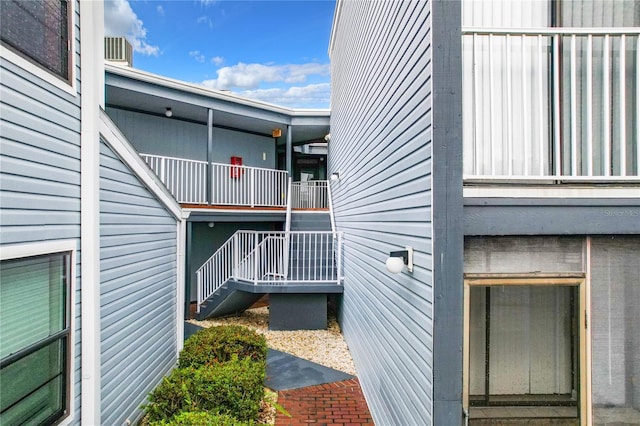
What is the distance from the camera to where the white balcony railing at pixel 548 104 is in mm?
2314

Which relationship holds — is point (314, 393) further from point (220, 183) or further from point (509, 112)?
point (220, 183)

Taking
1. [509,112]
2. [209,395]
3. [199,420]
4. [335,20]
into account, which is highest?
[335,20]

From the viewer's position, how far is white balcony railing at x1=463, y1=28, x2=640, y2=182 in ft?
7.59

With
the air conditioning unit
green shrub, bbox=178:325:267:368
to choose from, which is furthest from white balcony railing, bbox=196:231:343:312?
the air conditioning unit

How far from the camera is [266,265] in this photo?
7.18 m

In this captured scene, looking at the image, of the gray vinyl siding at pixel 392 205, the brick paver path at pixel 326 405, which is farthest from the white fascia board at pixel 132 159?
the brick paver path at pixel 326 405

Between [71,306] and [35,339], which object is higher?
[71,306]

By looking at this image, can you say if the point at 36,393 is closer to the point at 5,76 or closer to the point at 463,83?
the point at 5,76

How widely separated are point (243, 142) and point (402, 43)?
8590 millimetres

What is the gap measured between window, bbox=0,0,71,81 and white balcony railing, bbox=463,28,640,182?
2853mm

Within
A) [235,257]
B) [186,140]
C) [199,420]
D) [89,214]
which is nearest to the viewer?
[89,214]

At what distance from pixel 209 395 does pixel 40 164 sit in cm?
262

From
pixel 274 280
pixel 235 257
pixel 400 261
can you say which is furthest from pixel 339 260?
pixel 400 261

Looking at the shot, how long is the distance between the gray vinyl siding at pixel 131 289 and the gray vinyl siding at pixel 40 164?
1.41 feet
